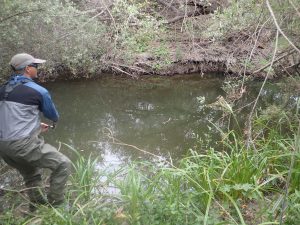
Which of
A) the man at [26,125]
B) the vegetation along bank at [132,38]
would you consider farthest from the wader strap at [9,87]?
the vegetation along bank at [132,38]

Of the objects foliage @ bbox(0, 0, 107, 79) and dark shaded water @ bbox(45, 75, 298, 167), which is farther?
foliage @ bbox(0, 0, 107, 79)

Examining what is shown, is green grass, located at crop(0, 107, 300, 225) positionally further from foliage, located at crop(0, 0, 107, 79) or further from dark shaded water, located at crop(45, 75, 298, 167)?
foliage, located at crop(0, 0, 107, 79)

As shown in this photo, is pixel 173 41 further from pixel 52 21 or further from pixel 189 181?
pixel 189 181

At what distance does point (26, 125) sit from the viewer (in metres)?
3.66

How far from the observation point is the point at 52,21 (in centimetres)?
955

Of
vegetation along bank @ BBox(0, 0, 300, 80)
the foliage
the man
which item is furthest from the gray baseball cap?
the foliage

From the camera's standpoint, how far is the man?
361 centimetres

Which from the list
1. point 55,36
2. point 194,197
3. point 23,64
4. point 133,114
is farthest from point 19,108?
point 55,36

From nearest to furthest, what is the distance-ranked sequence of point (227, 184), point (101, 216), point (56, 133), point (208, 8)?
point (101, 216) → point (227, 184) → point (56, 133) → point (208, 8)

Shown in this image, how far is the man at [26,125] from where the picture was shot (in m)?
3.61

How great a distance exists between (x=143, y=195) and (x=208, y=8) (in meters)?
9.90

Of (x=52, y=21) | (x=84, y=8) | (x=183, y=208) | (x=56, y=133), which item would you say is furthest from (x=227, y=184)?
(x=84, y=8)

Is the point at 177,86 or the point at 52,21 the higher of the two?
the point at 52,21

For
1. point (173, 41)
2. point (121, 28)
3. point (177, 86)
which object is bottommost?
point (177, 86)
